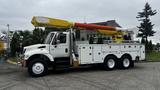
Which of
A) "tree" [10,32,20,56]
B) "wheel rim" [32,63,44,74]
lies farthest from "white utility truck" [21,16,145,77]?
"tree" [10,32,20,56]

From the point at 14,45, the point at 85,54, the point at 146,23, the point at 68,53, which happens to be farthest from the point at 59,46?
the point at 146,23

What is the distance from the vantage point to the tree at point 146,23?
46.8 metres

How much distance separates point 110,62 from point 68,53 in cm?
289

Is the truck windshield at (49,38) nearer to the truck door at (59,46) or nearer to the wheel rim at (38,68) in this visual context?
the truck door at (59,46)

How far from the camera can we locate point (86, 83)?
420 inches

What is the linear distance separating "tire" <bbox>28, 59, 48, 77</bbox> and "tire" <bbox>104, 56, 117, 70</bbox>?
12.8ft

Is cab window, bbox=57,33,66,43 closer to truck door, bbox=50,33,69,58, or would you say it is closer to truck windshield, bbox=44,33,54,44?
truck door, bbox=50,33,69,58

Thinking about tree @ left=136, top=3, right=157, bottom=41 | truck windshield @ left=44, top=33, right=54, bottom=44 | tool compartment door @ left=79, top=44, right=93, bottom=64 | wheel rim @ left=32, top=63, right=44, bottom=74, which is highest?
tree @ left=136, top=3, right=157, bottom=41

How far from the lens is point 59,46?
562 inches

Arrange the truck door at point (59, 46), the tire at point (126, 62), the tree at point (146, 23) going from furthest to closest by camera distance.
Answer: the tree at point (146, 23), the tire at point (126, 62), the truck door at point (59, 46)

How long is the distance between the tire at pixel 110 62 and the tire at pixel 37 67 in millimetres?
3916

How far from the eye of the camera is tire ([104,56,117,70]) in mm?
15383

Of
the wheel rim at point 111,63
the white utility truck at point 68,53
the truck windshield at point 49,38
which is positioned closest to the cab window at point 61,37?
the white utility truck at point 68,53

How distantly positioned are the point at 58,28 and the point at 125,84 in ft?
20.4
